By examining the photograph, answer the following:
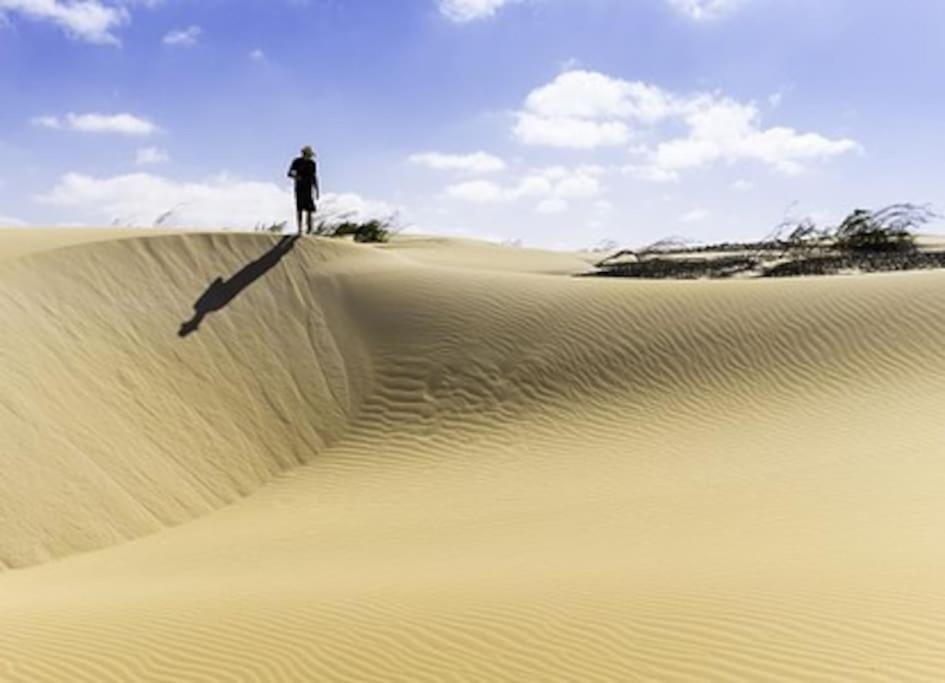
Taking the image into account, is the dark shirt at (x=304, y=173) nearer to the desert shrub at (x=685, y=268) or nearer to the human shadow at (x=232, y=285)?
the human shadow at (x=232, y=285)

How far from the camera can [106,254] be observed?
12906 mm

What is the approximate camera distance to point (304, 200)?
1519 cm

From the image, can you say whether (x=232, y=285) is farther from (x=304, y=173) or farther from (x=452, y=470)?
(x=452, y=470)

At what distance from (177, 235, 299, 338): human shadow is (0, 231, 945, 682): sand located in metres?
0.07

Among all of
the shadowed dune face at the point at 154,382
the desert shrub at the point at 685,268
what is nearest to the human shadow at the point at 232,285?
the shadowed dune face at the point at 154,382

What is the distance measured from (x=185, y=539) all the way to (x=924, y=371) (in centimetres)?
885

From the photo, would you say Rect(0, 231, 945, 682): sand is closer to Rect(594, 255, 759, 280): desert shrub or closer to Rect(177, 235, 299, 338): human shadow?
Rect(177, 235, 299, 338): human shadow

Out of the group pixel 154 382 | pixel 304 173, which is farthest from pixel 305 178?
pixel 154 382

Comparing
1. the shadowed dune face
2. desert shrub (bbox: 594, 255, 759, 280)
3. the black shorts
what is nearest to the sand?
the shadowed dune face

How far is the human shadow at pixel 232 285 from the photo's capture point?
40.3ft

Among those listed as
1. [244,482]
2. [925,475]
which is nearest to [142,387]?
[244,482]

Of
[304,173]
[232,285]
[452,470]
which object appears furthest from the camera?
[304,173]

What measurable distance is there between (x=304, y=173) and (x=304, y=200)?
1.46 ft

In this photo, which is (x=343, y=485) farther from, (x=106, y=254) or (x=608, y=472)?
(x=106, y=254)
